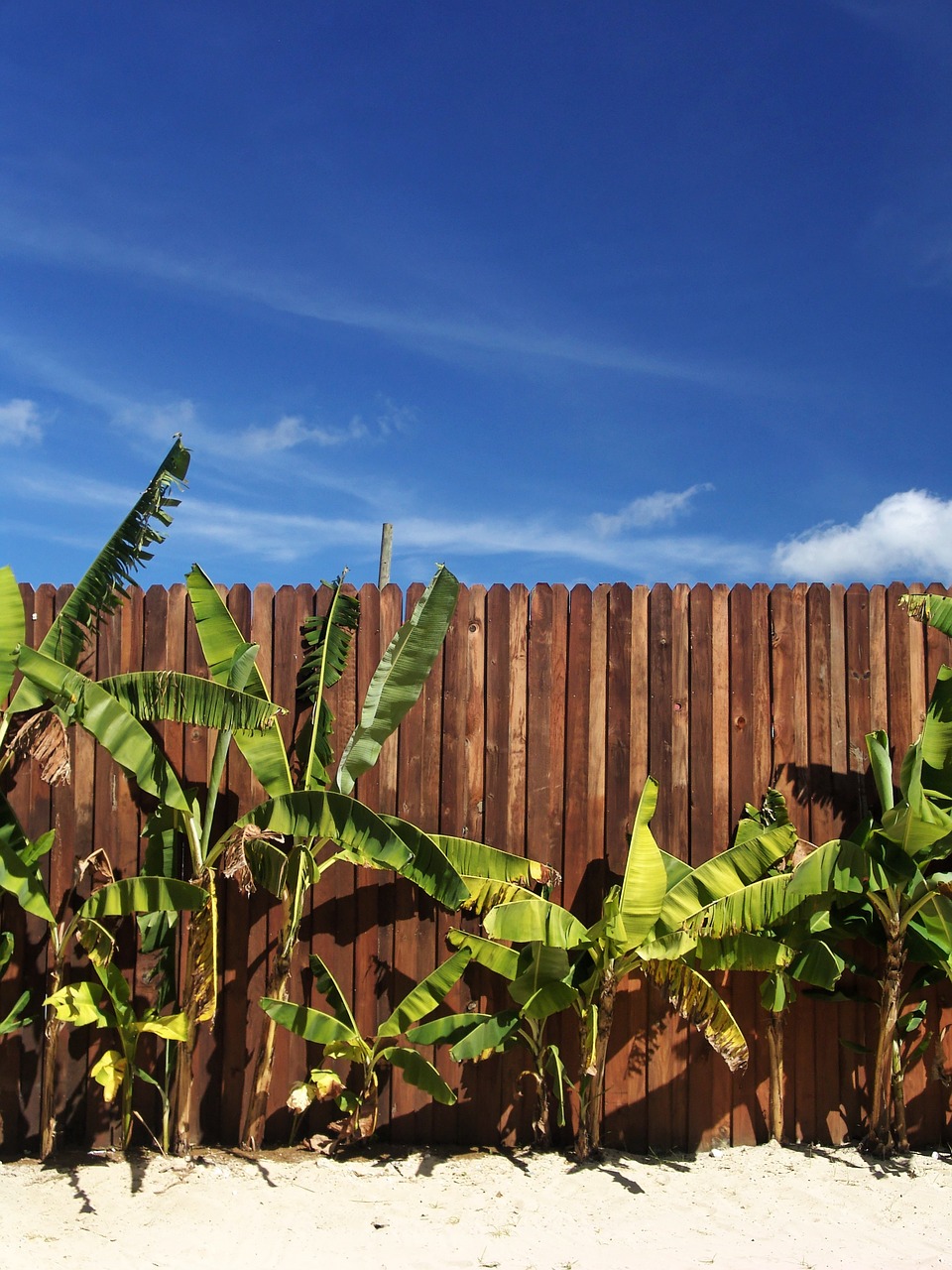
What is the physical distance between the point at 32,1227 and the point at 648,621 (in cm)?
421

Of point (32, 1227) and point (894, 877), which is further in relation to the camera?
point (894, 877)

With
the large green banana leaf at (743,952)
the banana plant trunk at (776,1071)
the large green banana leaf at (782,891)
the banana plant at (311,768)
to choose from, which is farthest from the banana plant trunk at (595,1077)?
the banana plant at (311,768)

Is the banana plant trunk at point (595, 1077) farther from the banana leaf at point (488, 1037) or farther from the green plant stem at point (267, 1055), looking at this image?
the green plant stem at point (267, 1055)

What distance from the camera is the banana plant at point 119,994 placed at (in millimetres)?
4848

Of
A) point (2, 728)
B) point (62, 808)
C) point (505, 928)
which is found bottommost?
point (505, 928)

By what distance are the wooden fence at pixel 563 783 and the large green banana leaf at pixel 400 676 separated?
0.42 m

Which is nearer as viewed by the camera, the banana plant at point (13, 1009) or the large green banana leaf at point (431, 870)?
the large green banana leaf at point (431, 870)

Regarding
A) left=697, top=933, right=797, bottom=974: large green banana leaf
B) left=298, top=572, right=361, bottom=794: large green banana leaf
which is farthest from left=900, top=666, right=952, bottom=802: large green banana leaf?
left=298, top=572, right=361, bottom=794: large green banana leaf

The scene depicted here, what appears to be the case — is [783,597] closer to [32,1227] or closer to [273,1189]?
[273,1189]

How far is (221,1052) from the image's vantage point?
555cm

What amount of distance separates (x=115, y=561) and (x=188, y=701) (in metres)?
1.19

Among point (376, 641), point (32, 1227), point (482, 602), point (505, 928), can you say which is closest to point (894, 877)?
point (505, 928)

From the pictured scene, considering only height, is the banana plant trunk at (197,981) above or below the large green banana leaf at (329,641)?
below

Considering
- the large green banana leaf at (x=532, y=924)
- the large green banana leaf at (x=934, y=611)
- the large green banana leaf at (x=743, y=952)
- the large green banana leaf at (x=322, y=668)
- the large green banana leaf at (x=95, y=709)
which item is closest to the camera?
the large green banana leaf at (x=95, y=709)
